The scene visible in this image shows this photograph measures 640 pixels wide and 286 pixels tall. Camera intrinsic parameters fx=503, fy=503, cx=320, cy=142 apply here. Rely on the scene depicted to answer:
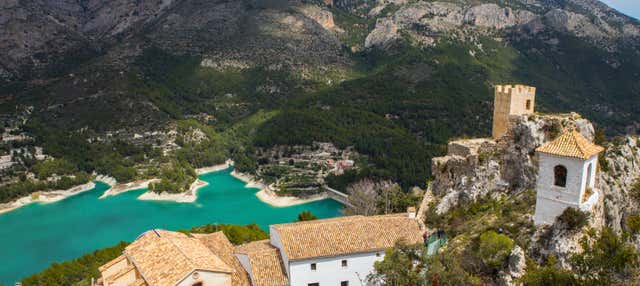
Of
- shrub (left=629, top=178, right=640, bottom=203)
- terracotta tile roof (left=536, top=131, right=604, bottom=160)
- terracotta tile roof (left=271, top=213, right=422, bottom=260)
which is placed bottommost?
terracotta tile roof (left=271, top=213, right=422, bottom=260)

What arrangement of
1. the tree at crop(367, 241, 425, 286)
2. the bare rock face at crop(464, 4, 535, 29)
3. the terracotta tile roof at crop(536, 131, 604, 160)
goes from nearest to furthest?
the terracotta tile roof at crop(536, 131, 604, 160) → the tree at crop(367, 241, 425, 286) → the bare rock face at crop(464, 4, 535, 29)

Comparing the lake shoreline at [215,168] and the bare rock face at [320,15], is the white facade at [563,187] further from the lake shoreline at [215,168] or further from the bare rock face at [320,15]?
the bare rock face at [320,15]

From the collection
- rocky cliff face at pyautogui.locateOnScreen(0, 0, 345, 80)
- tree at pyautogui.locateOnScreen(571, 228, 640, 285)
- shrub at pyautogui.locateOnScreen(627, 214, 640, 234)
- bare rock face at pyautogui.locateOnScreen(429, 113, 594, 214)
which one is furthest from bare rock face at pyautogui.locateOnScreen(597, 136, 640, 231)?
rocky cliff face at pyautogui.locateOnScreen(0, 0, 345, 80)

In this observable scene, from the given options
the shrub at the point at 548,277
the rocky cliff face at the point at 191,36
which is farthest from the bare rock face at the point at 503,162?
the rocky cliff face at the point at 191,36

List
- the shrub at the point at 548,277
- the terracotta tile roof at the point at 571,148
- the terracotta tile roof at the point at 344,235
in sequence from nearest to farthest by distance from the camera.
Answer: the shrub at the point at 548,277, the terracotta tile roof at the point at 571,148, the terracotta tile roof at the point at 344,235

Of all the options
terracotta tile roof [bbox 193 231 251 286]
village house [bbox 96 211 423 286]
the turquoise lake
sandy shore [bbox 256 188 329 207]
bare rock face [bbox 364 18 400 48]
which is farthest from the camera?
bare rock face [bbox 364 18 400 48]

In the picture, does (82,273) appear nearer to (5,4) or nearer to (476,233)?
(476,233)

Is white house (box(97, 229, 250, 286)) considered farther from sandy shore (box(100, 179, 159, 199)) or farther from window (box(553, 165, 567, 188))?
sandy shore (box(100, 179, 159, 199))
